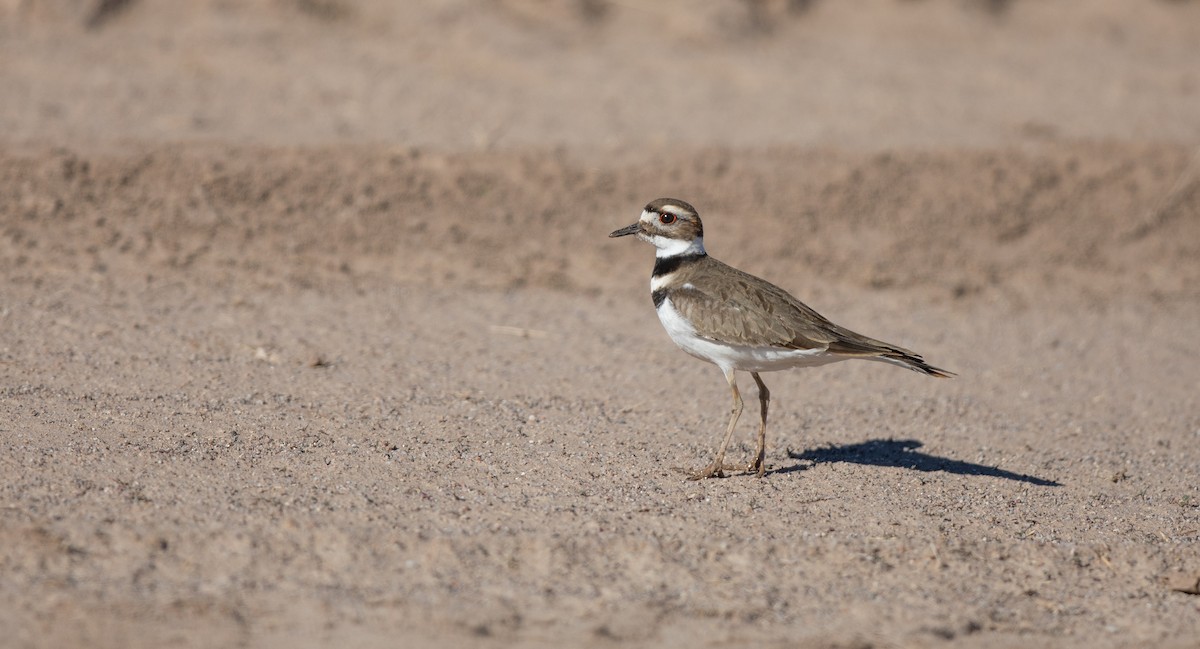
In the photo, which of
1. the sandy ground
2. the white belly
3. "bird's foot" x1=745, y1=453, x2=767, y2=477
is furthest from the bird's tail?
"bird's foot" x1=745, y1=453, x2=767, y2=477

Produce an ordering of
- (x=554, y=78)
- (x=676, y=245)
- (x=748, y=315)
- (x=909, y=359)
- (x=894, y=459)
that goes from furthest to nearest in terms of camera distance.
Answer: (x=554, y=78), (x=894, y=459), (x=676, y=245), (x=748, y=315), (x=909, y=359)

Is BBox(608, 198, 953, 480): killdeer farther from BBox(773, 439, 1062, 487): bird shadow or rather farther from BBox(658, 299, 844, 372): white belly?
BBox(773, 439, 1062, 487): bird shadow

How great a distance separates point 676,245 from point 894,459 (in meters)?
1.73

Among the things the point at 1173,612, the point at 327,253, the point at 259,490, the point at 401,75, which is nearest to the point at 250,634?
the point at 259,490

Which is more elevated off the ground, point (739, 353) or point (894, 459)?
point (739, 353)

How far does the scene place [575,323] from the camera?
9188 mm

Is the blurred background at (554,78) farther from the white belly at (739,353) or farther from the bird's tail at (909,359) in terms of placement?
the bird's tail at (909,359)

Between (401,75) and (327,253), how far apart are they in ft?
9.68

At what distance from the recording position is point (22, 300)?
8.21 m

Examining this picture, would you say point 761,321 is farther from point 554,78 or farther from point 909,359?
point 554,78

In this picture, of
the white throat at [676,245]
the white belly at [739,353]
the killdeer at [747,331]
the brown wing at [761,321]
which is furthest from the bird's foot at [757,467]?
the white throat at [676,245]

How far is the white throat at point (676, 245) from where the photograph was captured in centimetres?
696

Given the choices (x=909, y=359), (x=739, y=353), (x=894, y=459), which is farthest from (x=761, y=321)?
(x=894, y=459)

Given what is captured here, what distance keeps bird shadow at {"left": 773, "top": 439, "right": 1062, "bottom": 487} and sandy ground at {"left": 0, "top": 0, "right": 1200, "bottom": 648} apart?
1.4 inches
